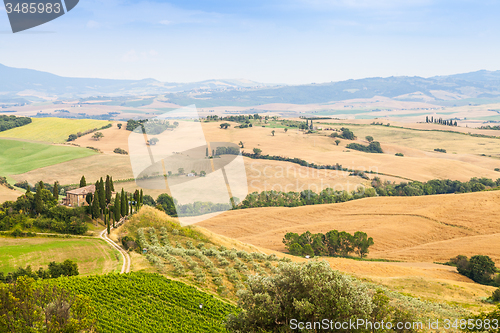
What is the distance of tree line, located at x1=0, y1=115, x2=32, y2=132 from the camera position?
169m

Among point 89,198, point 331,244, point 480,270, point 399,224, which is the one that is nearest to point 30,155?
point 89,198

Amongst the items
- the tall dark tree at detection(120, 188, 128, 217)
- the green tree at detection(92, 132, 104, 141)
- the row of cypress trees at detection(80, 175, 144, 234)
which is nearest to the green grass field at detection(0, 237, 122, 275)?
the row of cypress trees at detection(80, 175, 144, 234)

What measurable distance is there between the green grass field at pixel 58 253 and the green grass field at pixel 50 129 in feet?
426

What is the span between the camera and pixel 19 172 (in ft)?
344

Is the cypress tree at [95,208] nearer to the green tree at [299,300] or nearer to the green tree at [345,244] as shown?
the green tree at [299,300]

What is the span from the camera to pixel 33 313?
59.9ft

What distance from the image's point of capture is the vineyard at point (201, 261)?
30.2 metres

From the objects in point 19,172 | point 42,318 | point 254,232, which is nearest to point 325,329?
point 42,318

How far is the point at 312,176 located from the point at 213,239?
221 feet

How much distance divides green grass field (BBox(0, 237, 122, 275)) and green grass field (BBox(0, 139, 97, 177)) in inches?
3144

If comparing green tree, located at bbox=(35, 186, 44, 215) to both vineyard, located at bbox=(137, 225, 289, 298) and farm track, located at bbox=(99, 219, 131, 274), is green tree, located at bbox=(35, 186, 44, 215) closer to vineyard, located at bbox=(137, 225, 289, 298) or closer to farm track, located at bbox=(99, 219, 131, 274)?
→ farm track, located at bbox=(99, 219, 131, 274)

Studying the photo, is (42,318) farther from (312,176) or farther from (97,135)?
(97,135)

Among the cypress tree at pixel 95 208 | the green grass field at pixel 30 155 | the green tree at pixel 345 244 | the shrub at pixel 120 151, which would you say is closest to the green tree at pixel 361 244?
the green tree at pixel 345 244

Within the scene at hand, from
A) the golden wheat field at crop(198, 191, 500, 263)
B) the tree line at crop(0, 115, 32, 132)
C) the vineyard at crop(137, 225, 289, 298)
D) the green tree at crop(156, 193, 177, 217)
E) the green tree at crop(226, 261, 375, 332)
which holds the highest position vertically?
the tree line at crop(0, 115, 32, 132)
